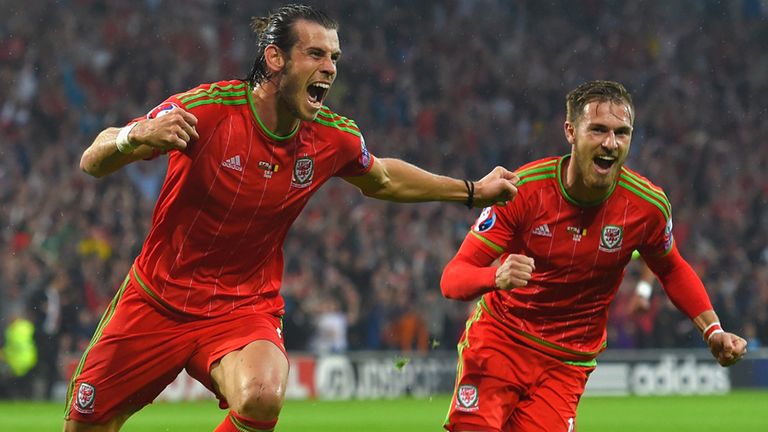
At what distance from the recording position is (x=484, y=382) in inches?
263

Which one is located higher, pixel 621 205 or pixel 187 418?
pixel 621 205

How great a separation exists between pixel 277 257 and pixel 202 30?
17.3 metres

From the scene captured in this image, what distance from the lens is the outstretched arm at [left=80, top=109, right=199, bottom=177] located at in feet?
17.5

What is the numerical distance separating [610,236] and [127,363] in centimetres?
246

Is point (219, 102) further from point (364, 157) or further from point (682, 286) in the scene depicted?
point (682, 286)

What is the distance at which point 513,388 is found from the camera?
6688mm

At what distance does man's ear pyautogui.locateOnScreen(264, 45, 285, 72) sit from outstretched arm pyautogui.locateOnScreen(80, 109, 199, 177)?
540 mm

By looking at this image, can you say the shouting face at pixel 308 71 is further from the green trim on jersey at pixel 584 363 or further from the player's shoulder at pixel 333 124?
the green trim on jersey at pixel 584 363

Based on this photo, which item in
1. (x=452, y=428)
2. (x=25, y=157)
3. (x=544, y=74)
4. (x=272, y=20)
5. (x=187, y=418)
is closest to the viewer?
(x=272, y=20)

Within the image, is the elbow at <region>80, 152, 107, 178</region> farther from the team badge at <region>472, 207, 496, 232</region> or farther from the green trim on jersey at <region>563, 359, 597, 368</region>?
the green trim on jersey at <region>563, 359, 597, 368</region>

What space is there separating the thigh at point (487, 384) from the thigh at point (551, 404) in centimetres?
6

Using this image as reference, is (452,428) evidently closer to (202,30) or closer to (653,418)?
(653,418)

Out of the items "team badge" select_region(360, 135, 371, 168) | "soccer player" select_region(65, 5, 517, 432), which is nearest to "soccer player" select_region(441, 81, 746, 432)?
"soccer player" select_region(65, 5, 517, 432)

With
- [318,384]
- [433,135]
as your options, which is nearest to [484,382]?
[318,384]
